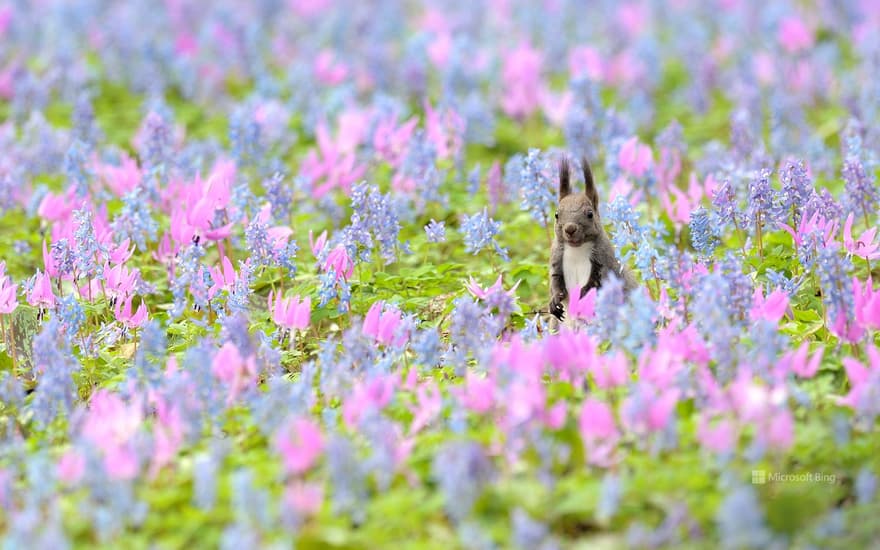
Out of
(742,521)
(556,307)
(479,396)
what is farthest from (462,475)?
(556,307)

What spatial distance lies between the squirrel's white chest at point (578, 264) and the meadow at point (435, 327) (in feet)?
0.55

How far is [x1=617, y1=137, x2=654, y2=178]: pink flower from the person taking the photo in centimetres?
615

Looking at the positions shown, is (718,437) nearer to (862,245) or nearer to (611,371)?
(611,371)

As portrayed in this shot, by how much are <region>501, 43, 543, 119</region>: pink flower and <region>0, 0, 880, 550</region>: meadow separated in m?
0.03

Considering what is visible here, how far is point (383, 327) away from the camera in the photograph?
4.36 m

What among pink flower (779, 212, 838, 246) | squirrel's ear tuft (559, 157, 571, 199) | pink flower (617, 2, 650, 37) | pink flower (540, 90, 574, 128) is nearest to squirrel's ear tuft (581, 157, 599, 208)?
squirrel's ear tuft (559, 157, 571, 199)

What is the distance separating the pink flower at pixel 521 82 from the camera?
347 inches

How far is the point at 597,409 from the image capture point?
3453mm

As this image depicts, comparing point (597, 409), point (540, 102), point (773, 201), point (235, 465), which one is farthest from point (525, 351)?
point (540, 102)

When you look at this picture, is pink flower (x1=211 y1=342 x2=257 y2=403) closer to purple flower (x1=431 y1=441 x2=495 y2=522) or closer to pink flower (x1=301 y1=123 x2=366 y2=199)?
purple flower (x1=431 y1=441 x2=495 y2=522)

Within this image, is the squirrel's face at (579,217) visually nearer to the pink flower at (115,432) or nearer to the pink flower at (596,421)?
the pink flower at (596,421)

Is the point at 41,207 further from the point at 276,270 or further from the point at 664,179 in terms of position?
the point at 664,179

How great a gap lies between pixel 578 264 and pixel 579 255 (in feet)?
0.11

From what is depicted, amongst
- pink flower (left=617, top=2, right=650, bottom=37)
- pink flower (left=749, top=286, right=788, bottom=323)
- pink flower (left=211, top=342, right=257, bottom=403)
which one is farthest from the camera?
pink flower (left=617, top=2, right=650, bottom=37)
